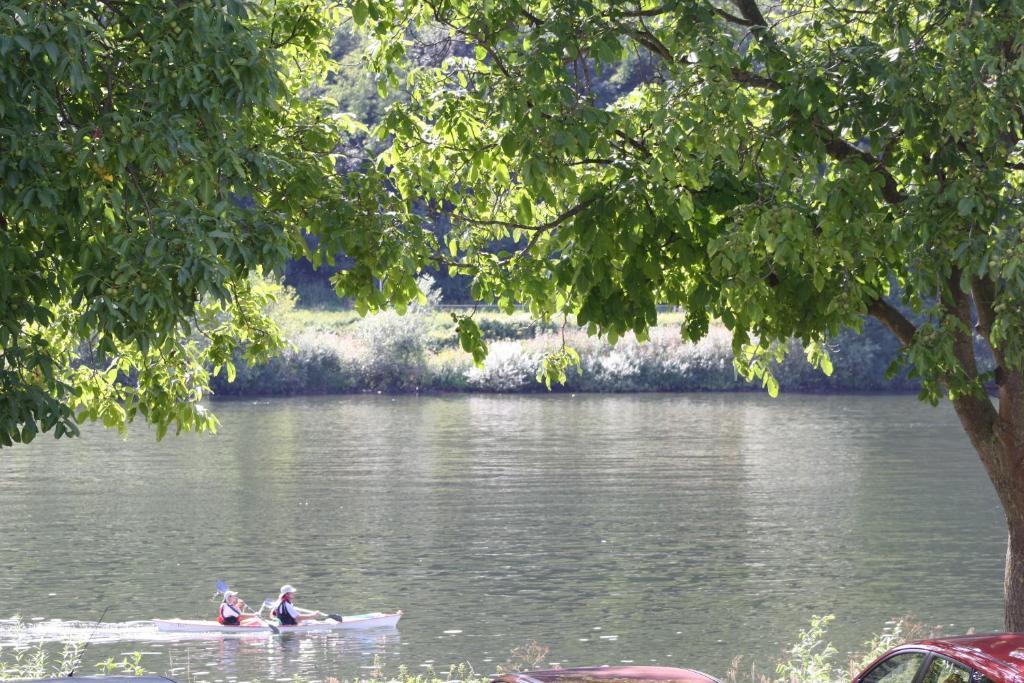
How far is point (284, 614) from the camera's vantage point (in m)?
24.2

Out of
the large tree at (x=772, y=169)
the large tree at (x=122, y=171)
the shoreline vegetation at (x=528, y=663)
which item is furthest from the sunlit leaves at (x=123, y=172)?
the shoreline vegetation at (x=528, y=663)

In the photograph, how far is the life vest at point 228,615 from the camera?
2422 centimetres

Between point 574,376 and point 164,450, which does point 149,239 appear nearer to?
point 164,450

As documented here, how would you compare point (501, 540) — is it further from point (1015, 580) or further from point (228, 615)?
point (1015, 580)

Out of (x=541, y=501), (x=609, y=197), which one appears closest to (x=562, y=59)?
(x=609, y=197)

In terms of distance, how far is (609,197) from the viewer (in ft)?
34.3

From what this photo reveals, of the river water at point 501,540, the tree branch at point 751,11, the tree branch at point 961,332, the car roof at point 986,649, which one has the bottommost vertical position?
the river water at point 501,540

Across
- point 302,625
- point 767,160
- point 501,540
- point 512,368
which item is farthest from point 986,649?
point 512,368

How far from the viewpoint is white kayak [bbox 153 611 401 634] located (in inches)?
941

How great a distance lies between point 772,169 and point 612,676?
502 centimetres

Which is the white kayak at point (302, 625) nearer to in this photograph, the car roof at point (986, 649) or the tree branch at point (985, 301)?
the tree branch at point (985, 301)

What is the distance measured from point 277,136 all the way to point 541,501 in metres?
25.8

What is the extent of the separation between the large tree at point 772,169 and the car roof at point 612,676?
3539mm

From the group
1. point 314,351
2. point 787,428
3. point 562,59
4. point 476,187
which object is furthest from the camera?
point 314,351
